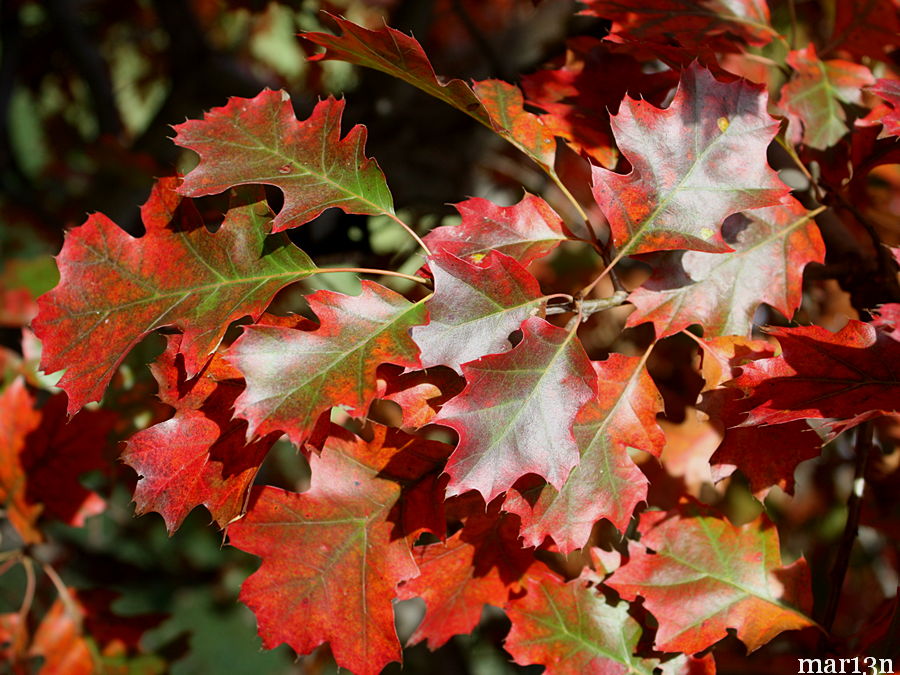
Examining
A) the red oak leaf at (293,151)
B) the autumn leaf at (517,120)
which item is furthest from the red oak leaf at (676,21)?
the red oak leaf at (293,151)

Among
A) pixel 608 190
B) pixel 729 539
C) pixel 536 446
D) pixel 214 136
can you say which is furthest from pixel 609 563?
pixel 214 136

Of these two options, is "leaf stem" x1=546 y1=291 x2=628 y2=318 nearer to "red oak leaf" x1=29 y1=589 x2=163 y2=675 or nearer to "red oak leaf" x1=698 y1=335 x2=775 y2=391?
"red oak leaf" x1=698 y1=335 x2=775 y2=391

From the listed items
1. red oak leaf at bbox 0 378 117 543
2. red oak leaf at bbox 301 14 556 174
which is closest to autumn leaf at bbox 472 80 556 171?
red oak leaf at bbox 301 14 556 174

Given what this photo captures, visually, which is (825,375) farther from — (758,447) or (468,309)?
(468,309)

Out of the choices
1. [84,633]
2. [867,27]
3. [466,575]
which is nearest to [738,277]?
[466,575]

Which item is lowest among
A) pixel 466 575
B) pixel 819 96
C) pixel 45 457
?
pixel 45 457

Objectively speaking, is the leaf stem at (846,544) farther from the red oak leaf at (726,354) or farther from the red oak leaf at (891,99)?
the red oak leaf at (891,99)

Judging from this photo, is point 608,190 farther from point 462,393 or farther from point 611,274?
point 462,393
